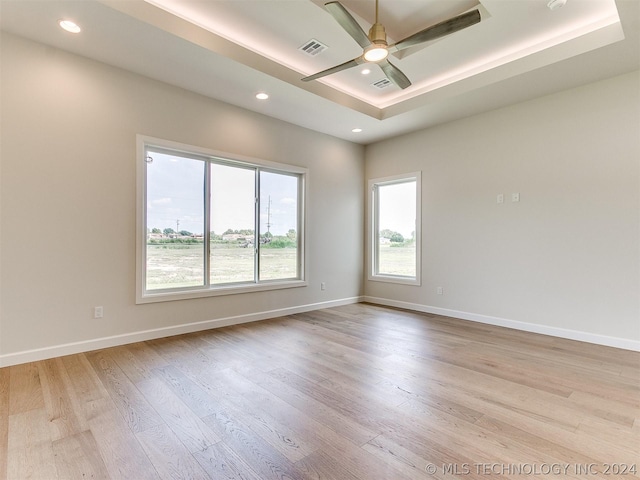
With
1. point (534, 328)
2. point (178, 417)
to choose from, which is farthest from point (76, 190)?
point (534, 328)

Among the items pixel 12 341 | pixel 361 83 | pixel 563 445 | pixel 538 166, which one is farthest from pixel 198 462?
pixel 538 166

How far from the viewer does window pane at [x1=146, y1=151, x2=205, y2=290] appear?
380 cm

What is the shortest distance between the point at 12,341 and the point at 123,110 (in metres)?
2.56

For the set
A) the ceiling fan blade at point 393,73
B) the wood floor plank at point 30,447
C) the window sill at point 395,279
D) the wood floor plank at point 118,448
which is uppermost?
the ceiling fan blade at point 393,73

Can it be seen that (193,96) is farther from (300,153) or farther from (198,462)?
(198,462)

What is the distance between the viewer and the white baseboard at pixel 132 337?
293 centimetres

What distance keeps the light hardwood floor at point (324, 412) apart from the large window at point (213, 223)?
972 millimetres

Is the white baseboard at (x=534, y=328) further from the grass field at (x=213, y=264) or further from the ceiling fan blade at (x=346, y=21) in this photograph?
the ceiling fan blade at (x=346, y=21)

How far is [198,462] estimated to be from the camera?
1.64m

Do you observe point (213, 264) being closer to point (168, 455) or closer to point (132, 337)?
point (132, 337)

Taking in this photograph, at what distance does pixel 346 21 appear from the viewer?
2260 millimetres

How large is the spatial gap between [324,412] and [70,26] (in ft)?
12.7

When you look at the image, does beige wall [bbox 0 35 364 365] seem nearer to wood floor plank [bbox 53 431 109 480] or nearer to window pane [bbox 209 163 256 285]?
window pane [bbox 209 163 256 285]

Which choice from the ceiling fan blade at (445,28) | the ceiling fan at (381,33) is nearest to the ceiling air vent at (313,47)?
the ceiling fan at (381,33)
